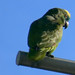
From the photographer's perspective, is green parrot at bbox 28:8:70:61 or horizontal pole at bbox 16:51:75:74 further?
green parrot at bbox 28:8:70:61

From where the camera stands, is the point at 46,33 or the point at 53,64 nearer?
the point at 53,64

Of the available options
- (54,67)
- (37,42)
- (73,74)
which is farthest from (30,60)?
(37,42)

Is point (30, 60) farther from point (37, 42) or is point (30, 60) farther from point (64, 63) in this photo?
point (37, 42)

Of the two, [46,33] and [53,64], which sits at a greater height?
[46,33]

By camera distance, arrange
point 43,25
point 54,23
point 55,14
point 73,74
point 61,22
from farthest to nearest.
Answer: point 55,14
point 61,22
point 54,23
point 43,25
point 73,74

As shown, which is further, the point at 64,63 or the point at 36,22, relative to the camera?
the point at 36,22

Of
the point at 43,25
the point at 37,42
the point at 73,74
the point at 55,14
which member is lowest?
the point at 73,74

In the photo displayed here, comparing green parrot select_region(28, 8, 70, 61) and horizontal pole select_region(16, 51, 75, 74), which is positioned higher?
green parrot select_region(28, 8, 70, 61)
